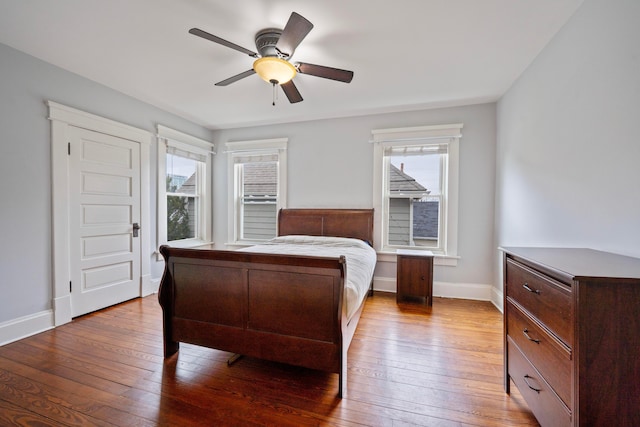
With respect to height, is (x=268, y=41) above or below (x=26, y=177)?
above

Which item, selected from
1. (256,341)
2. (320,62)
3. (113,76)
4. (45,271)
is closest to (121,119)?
(113,76)

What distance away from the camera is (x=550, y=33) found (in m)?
2.06

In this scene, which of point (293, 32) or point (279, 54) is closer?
point (293, 32)

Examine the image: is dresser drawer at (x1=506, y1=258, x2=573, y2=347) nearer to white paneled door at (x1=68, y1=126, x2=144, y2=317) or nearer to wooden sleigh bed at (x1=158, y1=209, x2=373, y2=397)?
wooden sleigh bed at (x1=158, y1=209, x2=373, y2=397)

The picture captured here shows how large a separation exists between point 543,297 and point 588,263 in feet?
0.79

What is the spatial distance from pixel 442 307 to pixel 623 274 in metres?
2.46

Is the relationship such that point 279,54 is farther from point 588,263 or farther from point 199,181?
point 199,181

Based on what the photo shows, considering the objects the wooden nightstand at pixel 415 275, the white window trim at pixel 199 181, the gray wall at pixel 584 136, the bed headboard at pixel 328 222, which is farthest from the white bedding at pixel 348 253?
the gray wall at pixel 584 136

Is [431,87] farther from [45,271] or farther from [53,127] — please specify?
[45,271]

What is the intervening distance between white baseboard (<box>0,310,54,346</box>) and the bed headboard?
8.87 feet

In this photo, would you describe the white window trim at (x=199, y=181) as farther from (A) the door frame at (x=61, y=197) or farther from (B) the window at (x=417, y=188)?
(B) the window at (x=417, y=188)

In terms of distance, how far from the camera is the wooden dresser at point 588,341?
0.96m

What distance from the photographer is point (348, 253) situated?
2910mm

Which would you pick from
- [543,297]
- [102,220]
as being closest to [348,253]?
[543,297]
